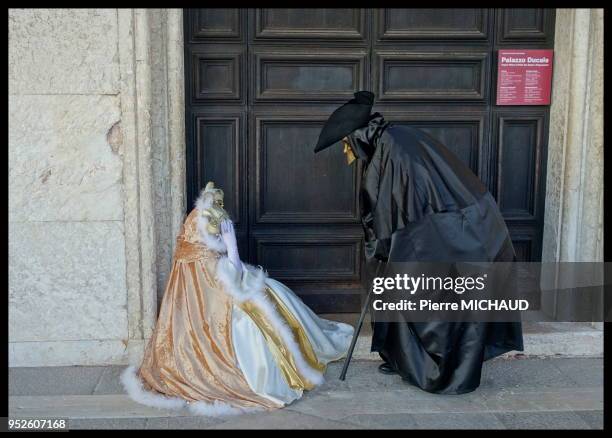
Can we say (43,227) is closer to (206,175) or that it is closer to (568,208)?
(206,175)

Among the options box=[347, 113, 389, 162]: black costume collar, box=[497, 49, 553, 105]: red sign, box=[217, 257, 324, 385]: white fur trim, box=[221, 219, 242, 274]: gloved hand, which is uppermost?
box=[497, 49, 553, 105]: red sign

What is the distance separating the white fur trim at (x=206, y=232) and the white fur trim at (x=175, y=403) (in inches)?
35.3

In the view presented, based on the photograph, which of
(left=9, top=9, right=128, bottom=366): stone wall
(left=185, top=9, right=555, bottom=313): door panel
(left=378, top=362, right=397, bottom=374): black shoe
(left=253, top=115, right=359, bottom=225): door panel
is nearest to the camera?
(left=9, top=9, right=128, bottom=366): stone wall

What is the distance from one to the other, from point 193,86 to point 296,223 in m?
1.24

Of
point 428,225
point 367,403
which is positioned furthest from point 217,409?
point 428,225

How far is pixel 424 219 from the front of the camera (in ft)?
13.2

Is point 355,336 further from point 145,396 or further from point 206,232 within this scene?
point 145,396

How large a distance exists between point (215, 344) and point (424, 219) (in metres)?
1.42

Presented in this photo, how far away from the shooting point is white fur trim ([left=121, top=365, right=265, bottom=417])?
395cm

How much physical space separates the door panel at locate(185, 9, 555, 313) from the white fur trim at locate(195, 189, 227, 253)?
898mm

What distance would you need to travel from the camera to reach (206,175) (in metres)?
5.14

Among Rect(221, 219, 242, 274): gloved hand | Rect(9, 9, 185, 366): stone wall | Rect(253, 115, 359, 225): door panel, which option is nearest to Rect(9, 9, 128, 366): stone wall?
Rect(9, 9, 185, 366): stone wall

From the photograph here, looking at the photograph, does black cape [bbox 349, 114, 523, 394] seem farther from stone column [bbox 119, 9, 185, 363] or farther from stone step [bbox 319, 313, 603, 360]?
stone column [bbox 119, 9, 185, 363]
